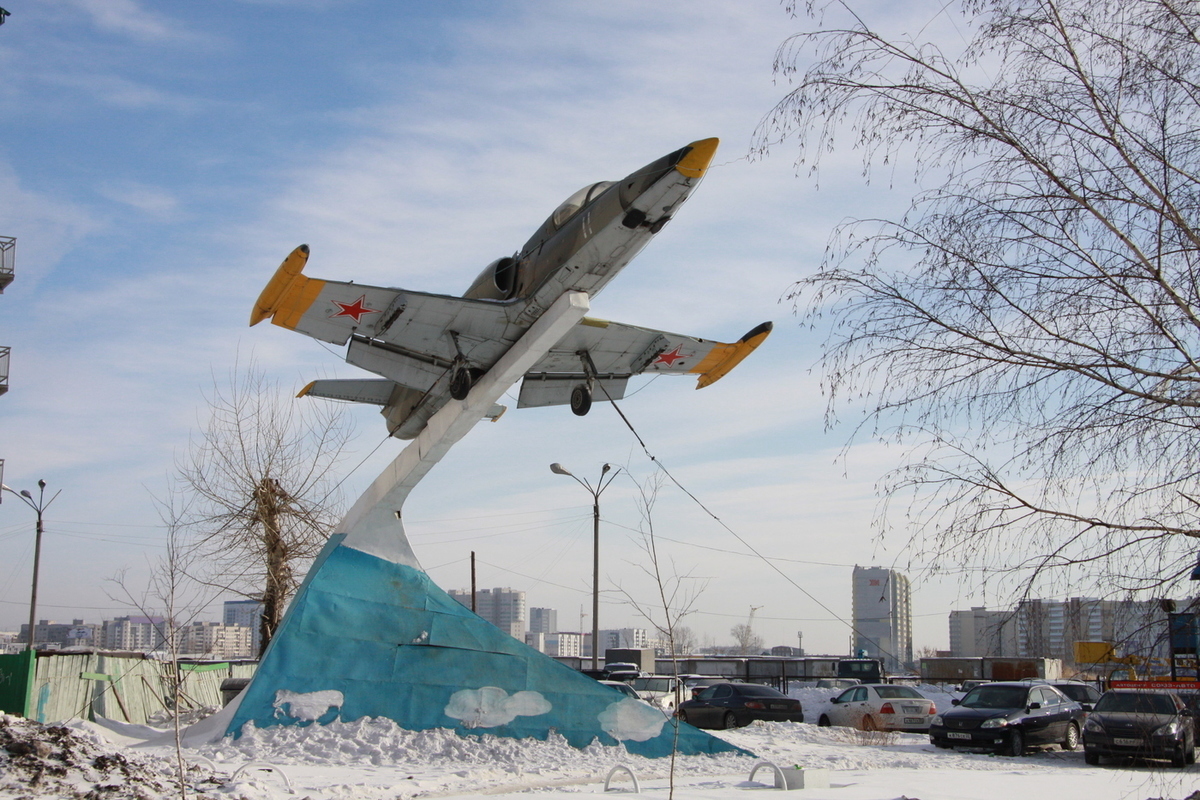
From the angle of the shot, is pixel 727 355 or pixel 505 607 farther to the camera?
pixel 505 607

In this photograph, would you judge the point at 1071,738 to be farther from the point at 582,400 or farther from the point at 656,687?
the point at 656,687

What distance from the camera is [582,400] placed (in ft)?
47.6

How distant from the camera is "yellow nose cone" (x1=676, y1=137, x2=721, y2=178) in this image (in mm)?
10375

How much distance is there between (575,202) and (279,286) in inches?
152

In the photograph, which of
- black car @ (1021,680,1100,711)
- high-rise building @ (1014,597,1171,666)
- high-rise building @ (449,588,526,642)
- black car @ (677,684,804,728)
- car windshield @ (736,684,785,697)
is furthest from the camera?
high-rise building @ (449,588,526,642)

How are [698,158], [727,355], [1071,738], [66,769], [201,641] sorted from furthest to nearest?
[201,641]
[1071,738]
[727,355]
[698,158]
[66,769]

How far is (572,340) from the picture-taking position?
1385cm

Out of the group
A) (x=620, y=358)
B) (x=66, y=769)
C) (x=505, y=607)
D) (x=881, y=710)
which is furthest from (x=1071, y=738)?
(x=505, y=607)

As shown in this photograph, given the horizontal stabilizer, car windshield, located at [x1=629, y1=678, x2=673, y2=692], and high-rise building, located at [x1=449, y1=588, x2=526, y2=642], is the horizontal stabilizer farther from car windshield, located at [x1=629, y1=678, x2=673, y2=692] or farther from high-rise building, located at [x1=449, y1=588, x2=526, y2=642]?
high-rise building, located at [x1=449, y1=588, x2=526, y2=642]

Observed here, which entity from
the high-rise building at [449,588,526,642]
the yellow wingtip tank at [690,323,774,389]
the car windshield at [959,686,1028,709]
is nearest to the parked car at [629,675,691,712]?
the car windshield at [959,686,1028,709]

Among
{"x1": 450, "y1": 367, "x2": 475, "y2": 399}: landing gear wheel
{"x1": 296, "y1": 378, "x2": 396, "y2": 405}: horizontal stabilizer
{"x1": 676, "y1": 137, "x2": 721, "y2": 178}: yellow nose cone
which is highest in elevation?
{"x1": 676, "y1": 137, "x2": 721, "y2": 178}: yellow nose cone

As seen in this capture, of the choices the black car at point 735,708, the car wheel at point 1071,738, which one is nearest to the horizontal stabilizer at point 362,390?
the black car at point 735,708

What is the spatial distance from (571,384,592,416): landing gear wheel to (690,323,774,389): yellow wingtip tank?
1774 millimetres

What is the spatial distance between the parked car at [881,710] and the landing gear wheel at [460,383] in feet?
38.3
